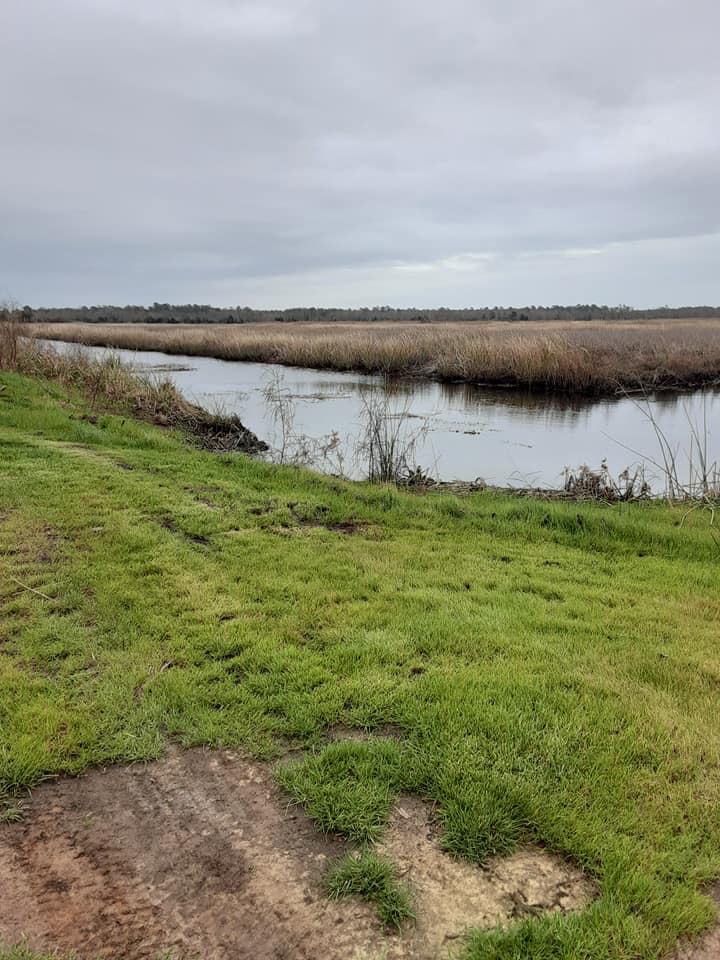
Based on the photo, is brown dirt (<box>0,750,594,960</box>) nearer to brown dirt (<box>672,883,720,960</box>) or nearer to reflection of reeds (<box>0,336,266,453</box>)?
brown dirt (<box>672,883,720,960</box>)

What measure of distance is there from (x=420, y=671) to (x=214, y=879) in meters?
1.39

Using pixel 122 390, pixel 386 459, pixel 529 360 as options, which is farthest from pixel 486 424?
pixel 122 390

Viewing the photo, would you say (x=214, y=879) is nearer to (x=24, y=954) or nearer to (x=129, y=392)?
(x=24, y=954)

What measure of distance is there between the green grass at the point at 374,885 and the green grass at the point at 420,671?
169 mm

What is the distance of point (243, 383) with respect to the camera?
20.5 m

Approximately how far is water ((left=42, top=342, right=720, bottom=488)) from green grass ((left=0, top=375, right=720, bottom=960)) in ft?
13.6

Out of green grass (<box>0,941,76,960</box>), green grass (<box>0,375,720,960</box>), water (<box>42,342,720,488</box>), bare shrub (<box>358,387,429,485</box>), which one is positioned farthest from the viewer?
water (<box>42,342,720,488</box>)

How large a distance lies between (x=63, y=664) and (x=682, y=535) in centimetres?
527

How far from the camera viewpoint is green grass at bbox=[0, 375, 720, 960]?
2092 millimetres

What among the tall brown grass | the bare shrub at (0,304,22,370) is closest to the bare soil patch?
the tall brown grass

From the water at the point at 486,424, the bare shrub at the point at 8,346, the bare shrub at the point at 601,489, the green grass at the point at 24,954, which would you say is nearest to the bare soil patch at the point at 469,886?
the green grass at the point at 24,954

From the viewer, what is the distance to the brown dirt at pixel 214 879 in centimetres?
173

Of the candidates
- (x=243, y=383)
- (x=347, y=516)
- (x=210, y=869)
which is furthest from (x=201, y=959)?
(x=243, y=383)

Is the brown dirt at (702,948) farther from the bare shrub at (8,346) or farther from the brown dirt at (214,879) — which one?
the bare shrub at (8,346)
